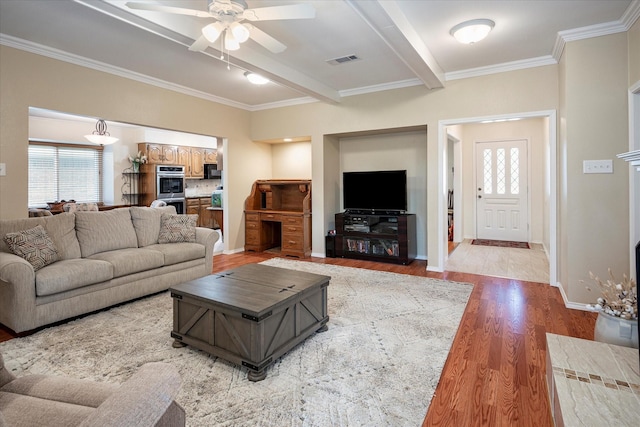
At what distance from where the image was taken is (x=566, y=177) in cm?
346

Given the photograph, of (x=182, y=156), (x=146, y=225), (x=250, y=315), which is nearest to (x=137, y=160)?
(x=182, y=156)

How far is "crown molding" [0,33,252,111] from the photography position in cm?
346

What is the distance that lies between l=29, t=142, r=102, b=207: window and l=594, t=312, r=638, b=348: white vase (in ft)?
28.8

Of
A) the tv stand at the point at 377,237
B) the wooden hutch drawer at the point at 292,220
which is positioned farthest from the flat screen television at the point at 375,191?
the wooden hutch drawer at the point at 292,220

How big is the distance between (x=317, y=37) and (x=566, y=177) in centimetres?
284

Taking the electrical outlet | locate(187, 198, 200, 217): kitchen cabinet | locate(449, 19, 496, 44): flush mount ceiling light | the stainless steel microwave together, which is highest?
locate(449, 19, 496, 44): flush mount ceiling light

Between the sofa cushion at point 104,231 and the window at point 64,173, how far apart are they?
172 inches

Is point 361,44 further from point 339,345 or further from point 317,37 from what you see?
point 339,345

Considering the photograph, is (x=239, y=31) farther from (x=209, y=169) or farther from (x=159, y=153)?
(x=209, y=169)

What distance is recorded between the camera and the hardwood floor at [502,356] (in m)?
1.83

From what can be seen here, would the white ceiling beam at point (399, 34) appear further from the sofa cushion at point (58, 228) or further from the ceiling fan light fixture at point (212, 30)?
the sofa cushion at point (58, 228)

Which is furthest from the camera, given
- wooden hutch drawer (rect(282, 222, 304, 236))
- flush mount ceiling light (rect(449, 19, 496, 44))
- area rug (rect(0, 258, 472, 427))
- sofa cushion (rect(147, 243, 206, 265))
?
wooden hutch drawer (rect(282, 222, 304, 236))

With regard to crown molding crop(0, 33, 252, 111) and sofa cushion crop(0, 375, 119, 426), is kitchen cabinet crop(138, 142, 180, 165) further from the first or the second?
sofa cushion crop(0, 375, 119, 426)

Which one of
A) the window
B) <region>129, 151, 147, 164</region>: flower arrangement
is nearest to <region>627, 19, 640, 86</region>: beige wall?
<region>129, 151, 147, 164</region>: flower arrangement
